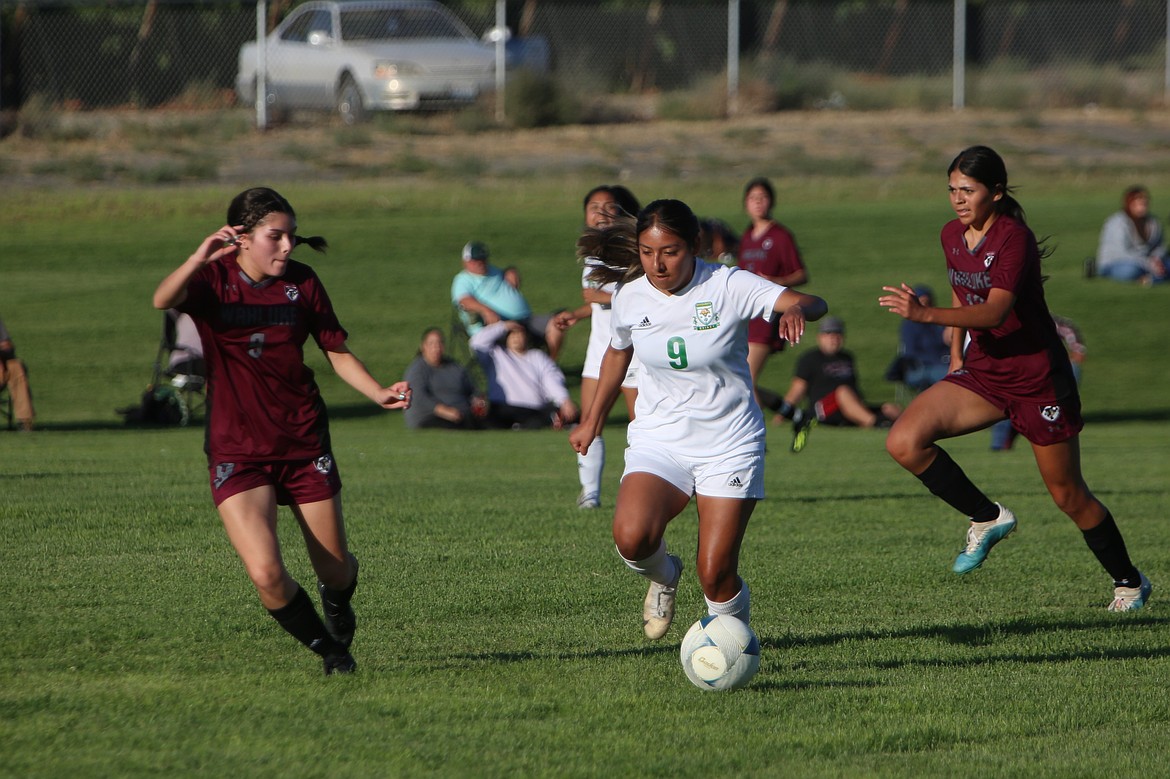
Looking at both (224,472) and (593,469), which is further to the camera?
(593,469)

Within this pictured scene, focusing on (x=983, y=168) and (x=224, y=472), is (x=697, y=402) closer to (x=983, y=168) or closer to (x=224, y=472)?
(x=224, y=472)

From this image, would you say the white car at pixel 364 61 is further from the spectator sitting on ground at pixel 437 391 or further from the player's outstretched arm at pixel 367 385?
the player's outstretched arm at pixel 367 385

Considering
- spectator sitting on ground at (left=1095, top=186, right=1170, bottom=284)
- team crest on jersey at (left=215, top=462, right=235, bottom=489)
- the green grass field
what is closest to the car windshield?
spectator sitting on ground at (left=1095, top=186, right=1170, bottom=284)

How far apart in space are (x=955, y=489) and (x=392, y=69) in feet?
64.4

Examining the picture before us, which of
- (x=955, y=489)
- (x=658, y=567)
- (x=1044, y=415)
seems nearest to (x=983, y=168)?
(x=1044, y=415)

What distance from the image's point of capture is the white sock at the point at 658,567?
240 inches

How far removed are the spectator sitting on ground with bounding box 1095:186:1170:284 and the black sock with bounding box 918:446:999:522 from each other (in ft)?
52.1

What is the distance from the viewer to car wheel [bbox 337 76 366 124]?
2602 cm

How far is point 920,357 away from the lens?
1852 centimetres

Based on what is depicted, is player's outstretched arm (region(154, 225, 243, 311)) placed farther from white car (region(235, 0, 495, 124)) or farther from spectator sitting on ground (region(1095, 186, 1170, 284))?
white car (region(235, 0, 495, 124))

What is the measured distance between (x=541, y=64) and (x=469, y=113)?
1.66 metres

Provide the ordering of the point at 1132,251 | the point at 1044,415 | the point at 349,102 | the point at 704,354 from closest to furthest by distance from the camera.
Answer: the point at 704,354
the point at 1044,415
the point at 1132,251
the point at 349,102

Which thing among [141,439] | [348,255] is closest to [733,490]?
[141,439]

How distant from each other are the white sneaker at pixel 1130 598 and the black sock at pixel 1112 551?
26mm
